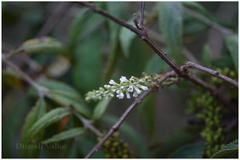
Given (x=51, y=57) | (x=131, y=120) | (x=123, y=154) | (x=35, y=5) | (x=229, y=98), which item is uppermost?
(x=35, y=5)

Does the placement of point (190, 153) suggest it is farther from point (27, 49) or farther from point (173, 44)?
point (27, 49)

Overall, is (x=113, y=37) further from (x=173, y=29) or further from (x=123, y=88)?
(x=123, y=88)

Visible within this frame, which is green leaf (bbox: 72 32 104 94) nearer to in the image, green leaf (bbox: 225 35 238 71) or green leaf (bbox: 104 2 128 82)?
green leaf (bbox: 104 2 128 82)

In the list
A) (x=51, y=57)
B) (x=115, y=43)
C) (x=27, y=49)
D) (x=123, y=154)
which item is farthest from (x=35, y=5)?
(x=123, y=154)

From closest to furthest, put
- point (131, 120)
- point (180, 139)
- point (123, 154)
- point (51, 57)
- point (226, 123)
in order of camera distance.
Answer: point (123, 154) → point (226, 123) → point (180, 139) → point (51, 57) → point (131, 120)

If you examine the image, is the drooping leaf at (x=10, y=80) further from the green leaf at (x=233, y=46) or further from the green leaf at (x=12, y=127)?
the green leaf at (x=233, y=46)

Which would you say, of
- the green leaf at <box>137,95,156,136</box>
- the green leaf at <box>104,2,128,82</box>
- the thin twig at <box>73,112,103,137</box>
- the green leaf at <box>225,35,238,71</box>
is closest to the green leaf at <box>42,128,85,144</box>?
the thin twig at <box>73,112,103,137</box>

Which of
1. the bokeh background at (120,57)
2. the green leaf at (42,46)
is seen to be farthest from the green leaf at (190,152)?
the green leaf at (42,46)
